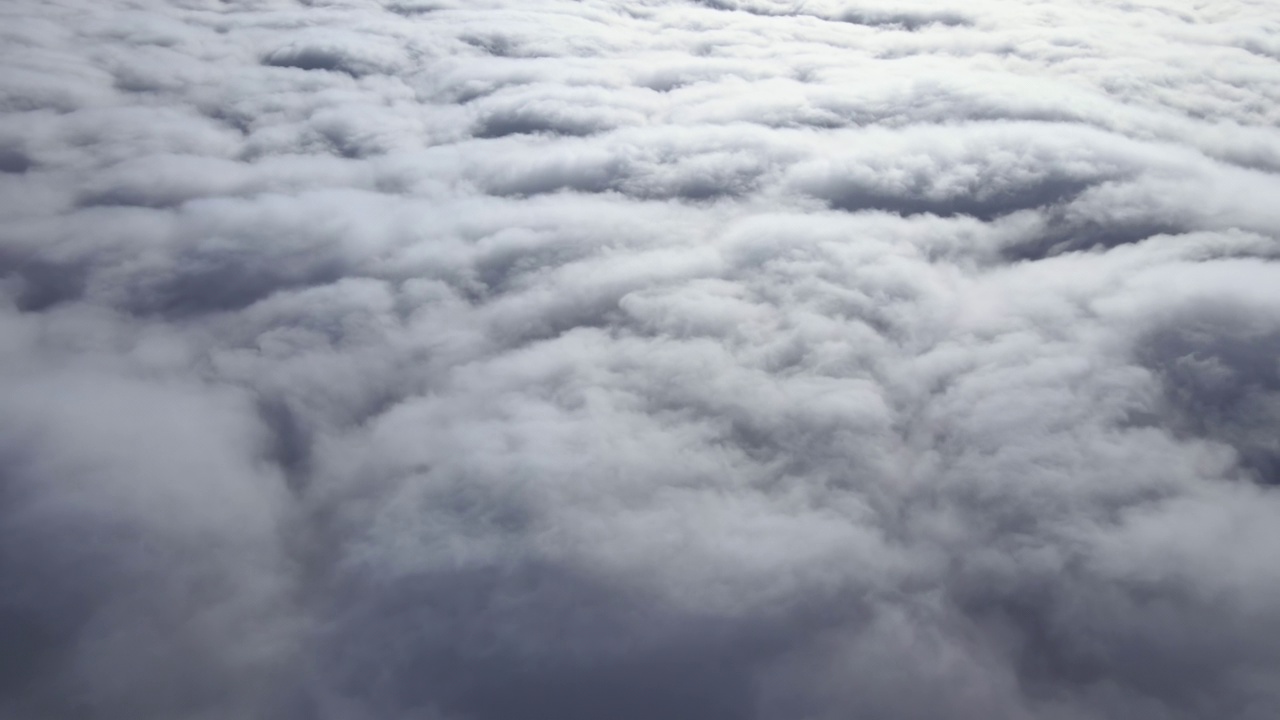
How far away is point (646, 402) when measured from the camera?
50.4ft

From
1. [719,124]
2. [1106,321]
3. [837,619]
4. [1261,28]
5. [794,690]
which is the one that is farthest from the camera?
[1261,28]

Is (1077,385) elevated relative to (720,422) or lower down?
elevated

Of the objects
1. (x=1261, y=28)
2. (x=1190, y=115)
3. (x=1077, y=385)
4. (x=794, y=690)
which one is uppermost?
(x=1261, y=28)

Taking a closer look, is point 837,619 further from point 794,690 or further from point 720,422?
point 720,422

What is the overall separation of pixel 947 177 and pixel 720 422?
18853 mm

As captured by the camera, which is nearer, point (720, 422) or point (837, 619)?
point (837, 619)

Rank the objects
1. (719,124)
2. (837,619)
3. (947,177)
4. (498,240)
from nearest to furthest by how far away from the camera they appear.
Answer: (837,619) → (498,240) → (947,177) → (719,124)

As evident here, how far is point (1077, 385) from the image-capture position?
47.9 ft

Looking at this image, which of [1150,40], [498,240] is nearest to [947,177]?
[498,240]

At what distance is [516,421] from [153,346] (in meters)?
11.1

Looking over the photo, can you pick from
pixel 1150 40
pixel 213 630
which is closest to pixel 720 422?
pixel 213 630

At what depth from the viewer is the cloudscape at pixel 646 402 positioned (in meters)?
10.1

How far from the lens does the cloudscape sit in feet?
33.1

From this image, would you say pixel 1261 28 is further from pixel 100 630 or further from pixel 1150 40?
pixel 100 630
